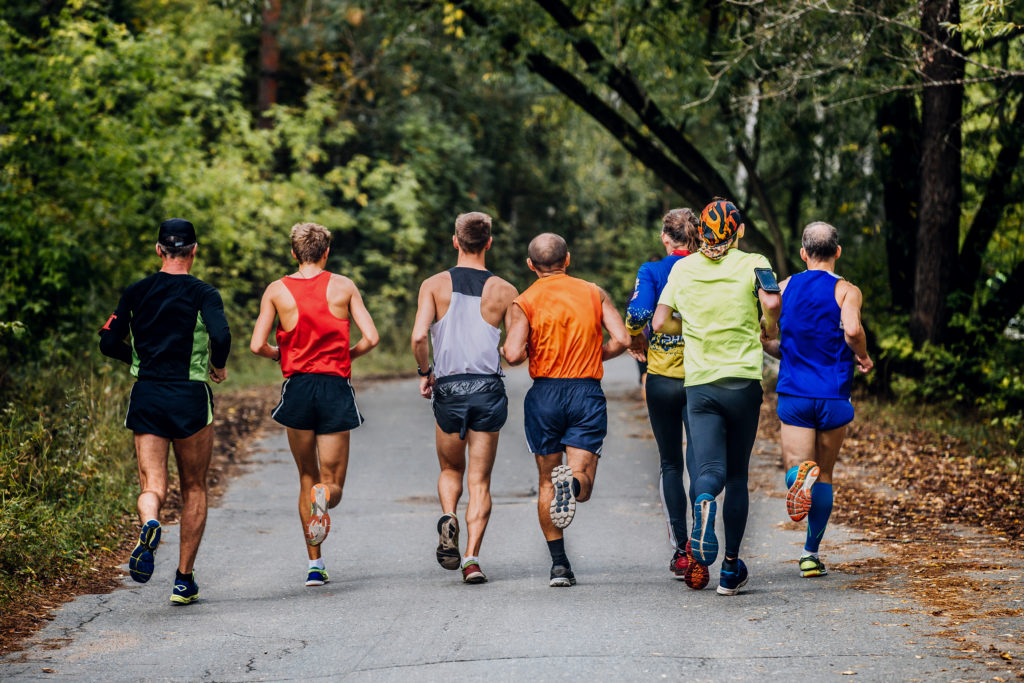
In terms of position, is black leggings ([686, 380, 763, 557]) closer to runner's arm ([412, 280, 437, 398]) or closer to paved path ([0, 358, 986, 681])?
paved path ([0, 358, 986, 681])

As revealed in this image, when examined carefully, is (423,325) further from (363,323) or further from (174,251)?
(174,251)

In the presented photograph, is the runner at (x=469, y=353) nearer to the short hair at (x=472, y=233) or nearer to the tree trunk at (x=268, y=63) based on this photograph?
the short hair at (x=472, y=233)

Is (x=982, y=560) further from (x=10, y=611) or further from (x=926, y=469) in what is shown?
(x=10, y=611)

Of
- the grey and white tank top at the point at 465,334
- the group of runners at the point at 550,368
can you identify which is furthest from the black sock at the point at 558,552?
the grey and white tank top at the point at 465,334

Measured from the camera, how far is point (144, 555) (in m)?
5.83

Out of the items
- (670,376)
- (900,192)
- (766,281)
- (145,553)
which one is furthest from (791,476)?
(900,192)

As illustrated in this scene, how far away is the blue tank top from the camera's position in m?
6.54

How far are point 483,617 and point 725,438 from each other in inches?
62.3

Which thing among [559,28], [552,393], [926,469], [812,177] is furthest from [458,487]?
[812,177]

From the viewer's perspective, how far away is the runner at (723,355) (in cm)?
621

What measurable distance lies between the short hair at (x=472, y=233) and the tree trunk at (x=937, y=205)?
7318 millimetres

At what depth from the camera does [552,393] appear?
6.56 metres

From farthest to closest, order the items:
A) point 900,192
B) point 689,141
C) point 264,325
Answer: point 689,141 < point 900,192 < point 264,325

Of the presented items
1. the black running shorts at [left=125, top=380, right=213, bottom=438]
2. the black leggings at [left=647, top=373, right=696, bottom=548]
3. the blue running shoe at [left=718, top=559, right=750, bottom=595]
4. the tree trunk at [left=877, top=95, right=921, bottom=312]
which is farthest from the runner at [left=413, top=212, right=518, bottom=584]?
the tree trunk at [left=877, top=95, right=921, bottom=312]
